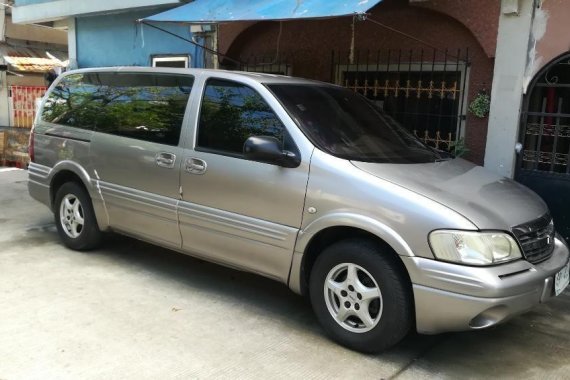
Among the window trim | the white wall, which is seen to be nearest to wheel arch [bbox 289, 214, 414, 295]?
the white wall

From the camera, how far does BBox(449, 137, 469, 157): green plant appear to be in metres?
6.21

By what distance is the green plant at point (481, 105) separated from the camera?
6121mm

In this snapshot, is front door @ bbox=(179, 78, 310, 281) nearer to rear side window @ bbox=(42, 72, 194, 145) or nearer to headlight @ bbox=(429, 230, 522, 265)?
rear side window @ bbox=(42, 72, 194, 145)

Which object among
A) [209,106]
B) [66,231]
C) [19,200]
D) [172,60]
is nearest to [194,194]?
[209,106]

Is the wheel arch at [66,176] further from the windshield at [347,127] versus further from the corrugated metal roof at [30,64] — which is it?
the corrugated metal roof at [30,64]

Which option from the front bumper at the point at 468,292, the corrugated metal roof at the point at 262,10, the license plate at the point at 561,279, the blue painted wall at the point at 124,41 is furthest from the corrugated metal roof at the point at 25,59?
the license plate at the point at 561,279

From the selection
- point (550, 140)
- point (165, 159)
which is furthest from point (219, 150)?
point (550, 140)

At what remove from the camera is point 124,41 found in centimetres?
1062

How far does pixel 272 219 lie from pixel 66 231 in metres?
2.72

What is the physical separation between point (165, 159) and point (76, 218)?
1518 mm

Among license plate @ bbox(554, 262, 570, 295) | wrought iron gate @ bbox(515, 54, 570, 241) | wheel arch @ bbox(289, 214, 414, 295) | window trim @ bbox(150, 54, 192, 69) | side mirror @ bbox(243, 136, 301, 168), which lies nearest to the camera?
wheel arch @ bbox(289, 214, 414, 295)

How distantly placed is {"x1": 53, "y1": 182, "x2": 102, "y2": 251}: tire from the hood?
2.88 m

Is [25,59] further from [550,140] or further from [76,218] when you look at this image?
[550,140]

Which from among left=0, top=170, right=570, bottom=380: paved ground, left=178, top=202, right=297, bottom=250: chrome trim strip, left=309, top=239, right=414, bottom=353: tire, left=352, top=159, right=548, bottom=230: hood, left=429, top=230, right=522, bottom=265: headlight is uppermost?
left=352, top=159, right=548, bottom=230: hood
